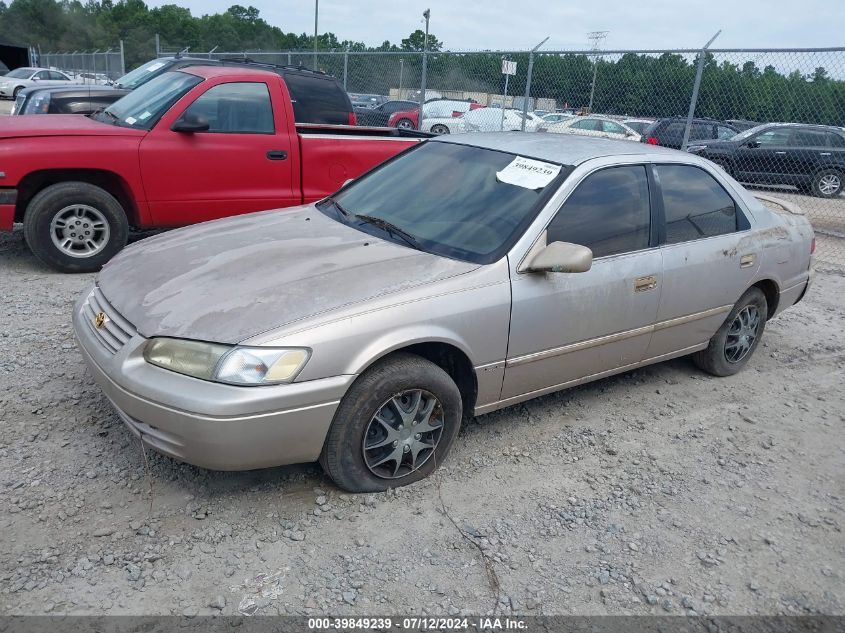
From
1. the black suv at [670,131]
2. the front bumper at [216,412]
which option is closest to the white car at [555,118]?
the black suv at [670,131]

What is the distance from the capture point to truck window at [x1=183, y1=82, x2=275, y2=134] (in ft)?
20.7

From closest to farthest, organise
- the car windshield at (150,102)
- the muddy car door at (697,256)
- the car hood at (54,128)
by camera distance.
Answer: the muddy car door at (697,256)
the car hood at (54,128)
the car windshield at (150,102)

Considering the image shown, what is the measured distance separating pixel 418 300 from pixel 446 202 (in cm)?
92

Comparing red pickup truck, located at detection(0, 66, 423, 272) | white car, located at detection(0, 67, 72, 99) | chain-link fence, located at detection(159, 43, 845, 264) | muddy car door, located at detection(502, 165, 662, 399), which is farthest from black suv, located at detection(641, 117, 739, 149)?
white car, located at detection(0, 67, 72, 99)

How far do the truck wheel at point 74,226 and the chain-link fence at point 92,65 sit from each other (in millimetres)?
17299

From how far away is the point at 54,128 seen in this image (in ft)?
19.1

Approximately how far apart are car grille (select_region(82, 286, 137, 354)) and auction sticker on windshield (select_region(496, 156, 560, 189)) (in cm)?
205

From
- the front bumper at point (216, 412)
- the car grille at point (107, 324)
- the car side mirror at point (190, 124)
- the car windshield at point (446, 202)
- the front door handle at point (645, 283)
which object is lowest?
the front bumper at point (216, 412)

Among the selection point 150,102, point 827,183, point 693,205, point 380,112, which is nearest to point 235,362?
point 693,205

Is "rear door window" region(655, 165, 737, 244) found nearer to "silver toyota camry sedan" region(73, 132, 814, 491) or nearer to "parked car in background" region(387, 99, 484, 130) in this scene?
"silver toyota camry sedan" region(73, 132, 814, 491)

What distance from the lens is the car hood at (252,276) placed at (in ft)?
9.62

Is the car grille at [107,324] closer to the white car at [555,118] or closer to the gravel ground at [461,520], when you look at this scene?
the gravel ground at [461,520]

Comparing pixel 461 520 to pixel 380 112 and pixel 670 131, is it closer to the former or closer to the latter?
pixel 670 131

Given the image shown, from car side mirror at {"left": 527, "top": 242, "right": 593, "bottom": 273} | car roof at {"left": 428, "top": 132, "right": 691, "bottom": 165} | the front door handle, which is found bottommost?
the front door handle
